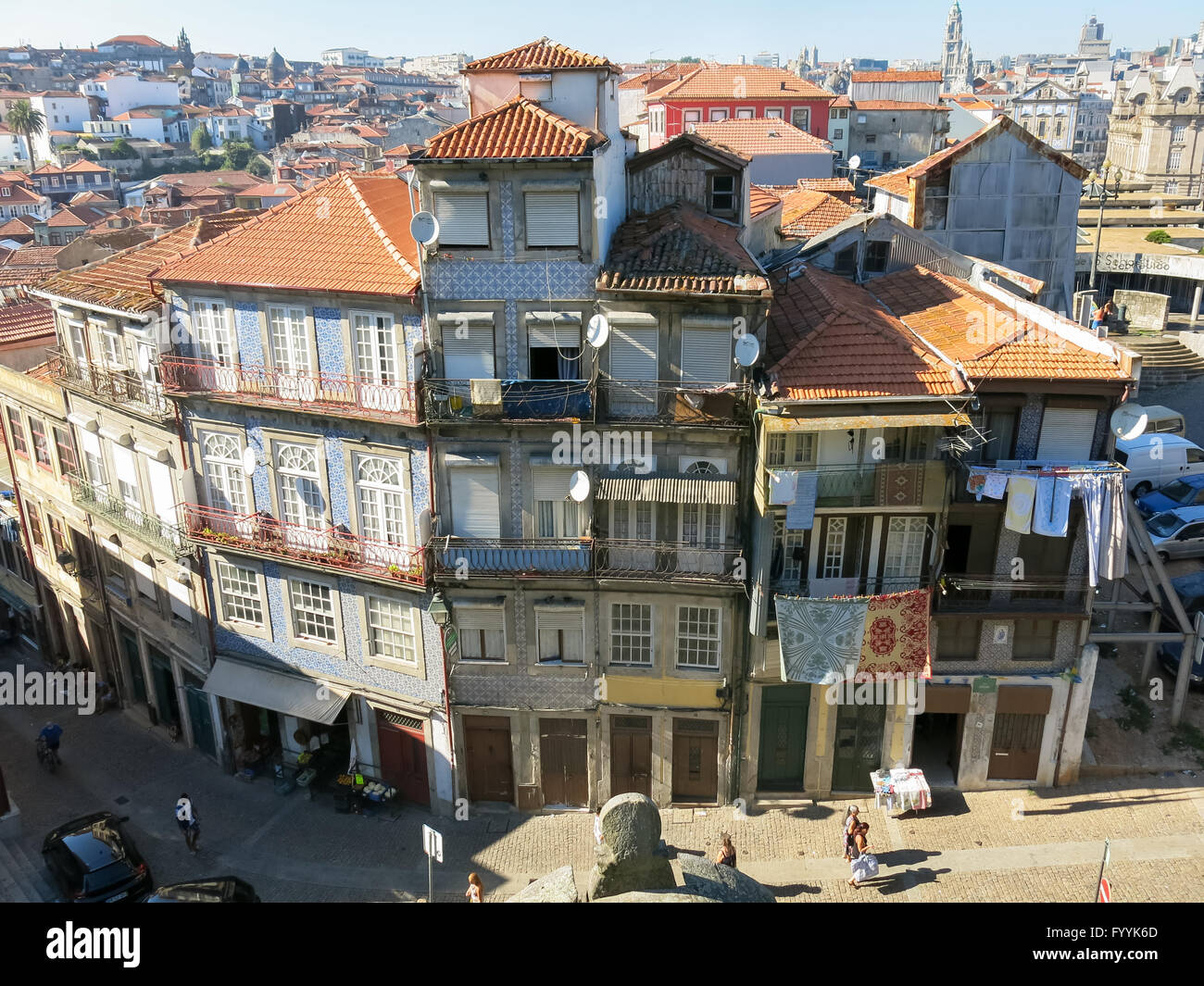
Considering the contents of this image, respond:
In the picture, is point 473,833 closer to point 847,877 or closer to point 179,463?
point 847,877

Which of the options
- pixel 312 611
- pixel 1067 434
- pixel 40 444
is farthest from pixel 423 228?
pixel 40 444

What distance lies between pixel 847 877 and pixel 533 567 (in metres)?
12.2

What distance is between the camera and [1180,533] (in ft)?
128

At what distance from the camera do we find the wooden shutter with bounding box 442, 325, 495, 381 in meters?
27.5

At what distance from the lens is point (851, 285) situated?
109 ft

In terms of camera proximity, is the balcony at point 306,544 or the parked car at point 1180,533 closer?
the balcony at point 306,544

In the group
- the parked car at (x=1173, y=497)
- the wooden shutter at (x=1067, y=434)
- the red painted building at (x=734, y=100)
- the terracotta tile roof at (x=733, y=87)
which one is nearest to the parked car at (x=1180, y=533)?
the parked car at (x=1173, y=497)

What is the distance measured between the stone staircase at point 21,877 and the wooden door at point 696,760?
17.8 metres

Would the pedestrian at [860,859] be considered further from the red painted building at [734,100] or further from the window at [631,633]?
the red painted building at [734,100]

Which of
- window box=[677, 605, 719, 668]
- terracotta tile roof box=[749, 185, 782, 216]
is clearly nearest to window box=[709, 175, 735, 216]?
terracotta tile roof box=[749, 185, 782, 216]

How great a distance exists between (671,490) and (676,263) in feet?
20.2

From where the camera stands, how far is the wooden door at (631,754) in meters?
30.0
